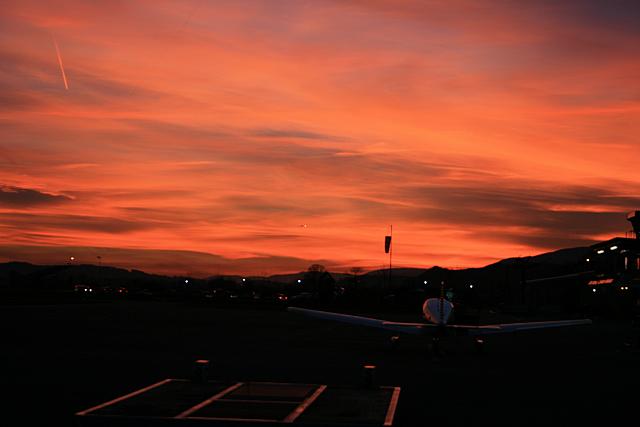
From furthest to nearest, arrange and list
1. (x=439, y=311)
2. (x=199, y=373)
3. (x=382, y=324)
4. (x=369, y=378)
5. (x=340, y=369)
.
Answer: (x=382, y=324) → (x=439, y=311) → (x=340, y=369) → (x=199, y=373) → (x=369, y=378)

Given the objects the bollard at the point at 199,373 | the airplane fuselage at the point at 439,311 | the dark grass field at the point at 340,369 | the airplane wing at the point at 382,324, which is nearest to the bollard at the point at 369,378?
the dark grass field at the point at 340,369

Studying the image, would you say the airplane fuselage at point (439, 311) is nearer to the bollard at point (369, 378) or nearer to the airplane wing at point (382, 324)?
the airplane wing at point (382, 324)

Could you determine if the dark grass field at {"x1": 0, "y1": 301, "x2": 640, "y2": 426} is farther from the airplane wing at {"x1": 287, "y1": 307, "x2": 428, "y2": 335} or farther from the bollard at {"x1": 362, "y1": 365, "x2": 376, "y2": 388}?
the airplane wing at {"x1": 287, "y1": 307, "x2": 428, "y2": 335}

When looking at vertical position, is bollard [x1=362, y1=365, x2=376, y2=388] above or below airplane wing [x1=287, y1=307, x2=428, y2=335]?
below

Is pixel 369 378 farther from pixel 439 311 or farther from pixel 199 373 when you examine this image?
pixel 439 311

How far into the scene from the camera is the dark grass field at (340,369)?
1756 cm

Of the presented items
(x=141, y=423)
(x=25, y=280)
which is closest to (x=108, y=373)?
(x=141, y=423)

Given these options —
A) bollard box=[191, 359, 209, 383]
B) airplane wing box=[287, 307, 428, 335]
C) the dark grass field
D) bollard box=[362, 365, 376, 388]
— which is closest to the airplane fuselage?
airplane wing box=[287, 307, 428, 335]

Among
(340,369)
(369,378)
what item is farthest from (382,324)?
(369,378)

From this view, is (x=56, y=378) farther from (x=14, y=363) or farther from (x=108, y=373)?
(x=14, y=363)

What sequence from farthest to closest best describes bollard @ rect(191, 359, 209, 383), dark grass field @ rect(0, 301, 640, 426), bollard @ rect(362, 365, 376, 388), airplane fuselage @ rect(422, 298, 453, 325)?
airplane fuselage @ rect(422, 298, 453, 325), bollard @ rect(191, 359, 209, 383), bollard @ rect(362, 365, 376, 388), dark grass field @ rect(0, 301, 640, 426)

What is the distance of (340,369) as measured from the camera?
83.4 feet

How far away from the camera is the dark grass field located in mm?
17562

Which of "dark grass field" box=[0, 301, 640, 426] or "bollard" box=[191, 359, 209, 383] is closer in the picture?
"dark grass field" box=[0, 301, 640, 426]
